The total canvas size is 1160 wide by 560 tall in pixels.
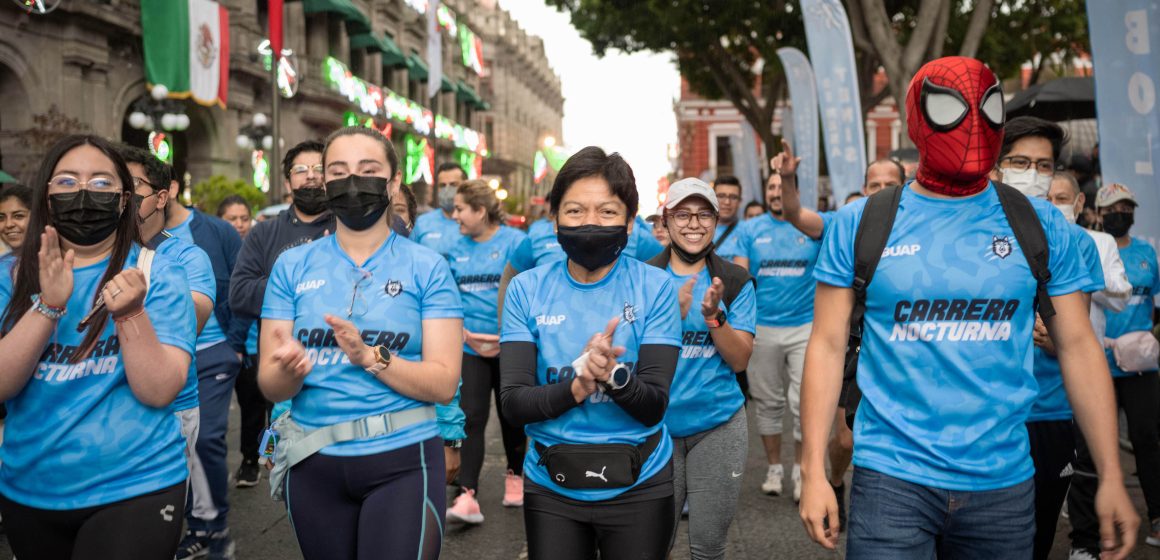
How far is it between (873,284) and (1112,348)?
11.1 ft

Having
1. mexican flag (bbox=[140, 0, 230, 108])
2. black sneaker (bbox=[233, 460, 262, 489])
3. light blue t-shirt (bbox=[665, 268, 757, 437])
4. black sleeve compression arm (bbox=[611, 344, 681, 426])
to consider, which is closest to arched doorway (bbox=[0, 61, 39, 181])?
mexican flag (bbox=[140, 0, 230, 108])

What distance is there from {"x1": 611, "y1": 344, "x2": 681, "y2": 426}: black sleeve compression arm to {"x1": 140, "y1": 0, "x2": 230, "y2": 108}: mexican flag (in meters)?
20.4

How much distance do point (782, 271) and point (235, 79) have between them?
79.6 feet

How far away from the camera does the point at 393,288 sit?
320cm

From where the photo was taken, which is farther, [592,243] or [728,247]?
[728,247]

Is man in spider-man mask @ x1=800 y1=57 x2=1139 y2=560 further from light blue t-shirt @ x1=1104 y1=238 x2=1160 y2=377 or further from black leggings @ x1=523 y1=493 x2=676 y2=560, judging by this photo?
light blue t-shirt @ x1=1104 y1=238 x2=1160 y2=377

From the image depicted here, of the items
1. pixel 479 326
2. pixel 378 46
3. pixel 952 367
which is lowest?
pixel 479 326

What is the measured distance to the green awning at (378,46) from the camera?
3678cm

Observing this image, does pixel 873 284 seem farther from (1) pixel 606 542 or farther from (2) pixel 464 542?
(2) pixel 464 542

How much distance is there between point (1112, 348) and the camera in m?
5.37

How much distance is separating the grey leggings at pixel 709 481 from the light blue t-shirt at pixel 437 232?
10.5 feet

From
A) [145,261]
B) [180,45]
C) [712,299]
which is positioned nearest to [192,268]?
[145,261]

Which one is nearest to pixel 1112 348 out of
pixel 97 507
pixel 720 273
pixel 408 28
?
pixel 720 273

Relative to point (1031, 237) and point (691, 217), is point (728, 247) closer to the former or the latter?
point (691, 217)
